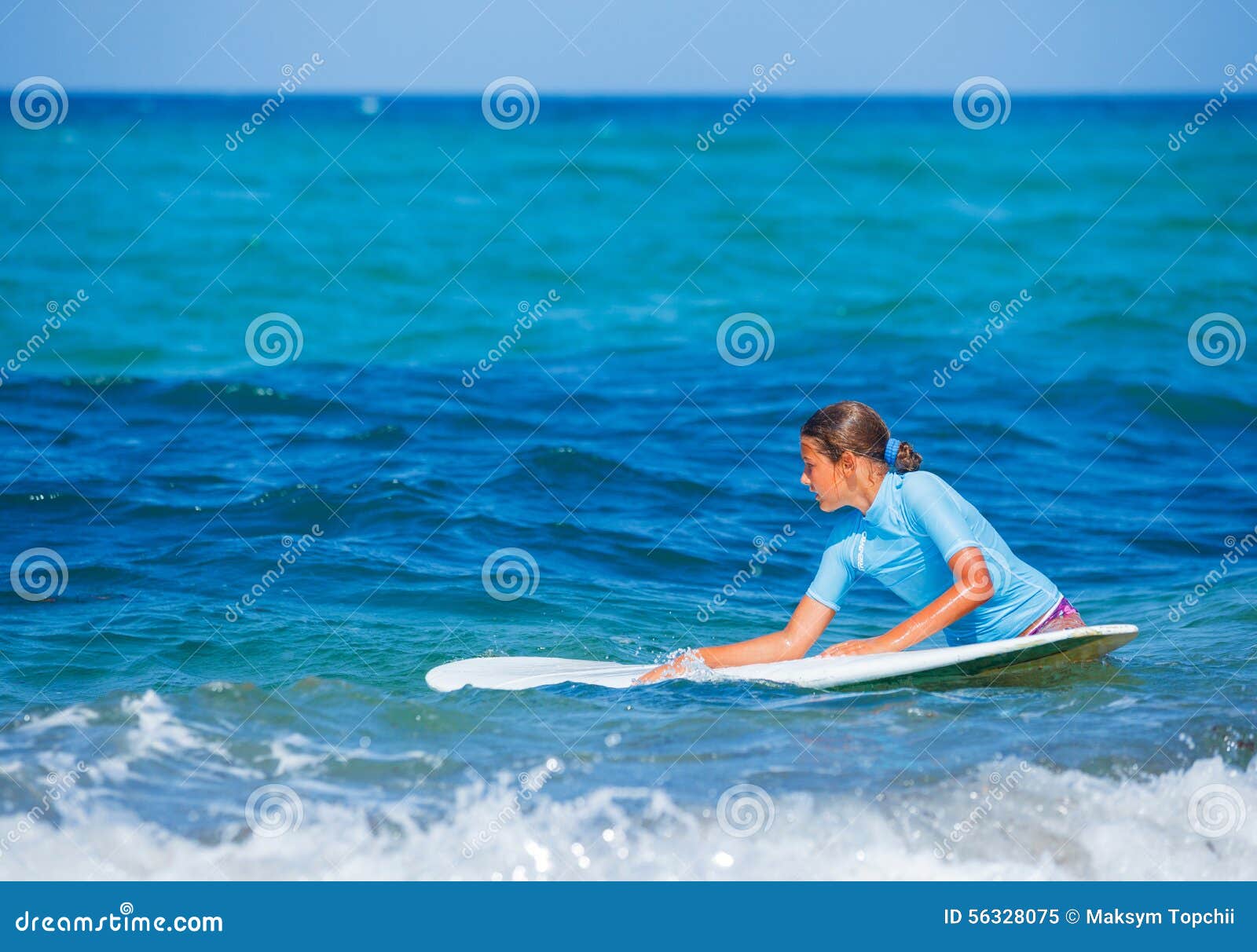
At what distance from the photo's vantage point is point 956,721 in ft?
16.9

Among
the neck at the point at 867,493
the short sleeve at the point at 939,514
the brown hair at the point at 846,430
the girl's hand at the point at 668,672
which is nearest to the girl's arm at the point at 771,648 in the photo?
the girl's hand at the point at 668,672

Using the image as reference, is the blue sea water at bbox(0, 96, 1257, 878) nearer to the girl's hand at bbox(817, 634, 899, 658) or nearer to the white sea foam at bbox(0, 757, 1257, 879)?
the white sea foam at bbox(0, 757, 1257, 879)

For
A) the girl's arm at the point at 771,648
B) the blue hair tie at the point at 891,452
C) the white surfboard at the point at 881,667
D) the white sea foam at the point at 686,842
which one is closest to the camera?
the white sea foam at the point at 686,842

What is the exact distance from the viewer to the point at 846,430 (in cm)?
499

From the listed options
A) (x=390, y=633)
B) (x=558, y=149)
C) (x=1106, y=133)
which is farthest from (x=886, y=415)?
(x=1106, y=133)

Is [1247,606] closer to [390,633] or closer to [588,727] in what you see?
[588,727]

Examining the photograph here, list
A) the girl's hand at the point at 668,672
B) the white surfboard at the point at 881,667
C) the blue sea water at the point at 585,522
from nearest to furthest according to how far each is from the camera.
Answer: the blue sea water at the point at 585,522, the white surfboard at the point at 881,667, the girl's hand at the point at 668,672

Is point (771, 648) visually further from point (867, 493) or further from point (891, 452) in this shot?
point (891, 452)

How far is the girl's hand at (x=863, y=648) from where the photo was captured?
5.35 m

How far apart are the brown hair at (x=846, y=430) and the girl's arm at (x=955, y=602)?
17.3 inches

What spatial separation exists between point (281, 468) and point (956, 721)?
620 centimetres

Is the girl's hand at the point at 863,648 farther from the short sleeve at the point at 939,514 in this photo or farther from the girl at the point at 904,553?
the short sleeve at the point at 939,514

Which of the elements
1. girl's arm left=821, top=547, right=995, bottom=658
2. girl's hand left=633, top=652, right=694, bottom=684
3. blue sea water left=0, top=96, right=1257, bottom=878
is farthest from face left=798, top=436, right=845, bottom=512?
girl's hand left=633, top=652, right=694, bottom=684

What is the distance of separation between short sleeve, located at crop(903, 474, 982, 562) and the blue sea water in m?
0.76
